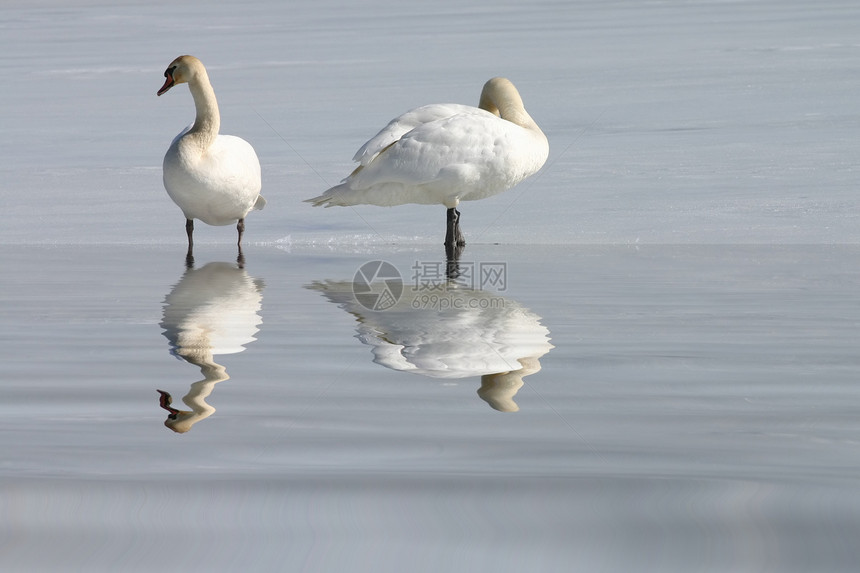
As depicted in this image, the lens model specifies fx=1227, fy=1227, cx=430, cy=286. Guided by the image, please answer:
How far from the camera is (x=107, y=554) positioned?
7.47 feet

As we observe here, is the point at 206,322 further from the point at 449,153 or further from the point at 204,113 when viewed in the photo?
the point at 204,113

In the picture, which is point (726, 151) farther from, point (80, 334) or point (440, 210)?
point (80, 334)

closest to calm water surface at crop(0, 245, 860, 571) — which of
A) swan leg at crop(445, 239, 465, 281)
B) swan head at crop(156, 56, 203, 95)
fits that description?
swan leg at crop(445, 239, 465, 281)

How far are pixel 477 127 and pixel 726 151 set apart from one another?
3.77 meters

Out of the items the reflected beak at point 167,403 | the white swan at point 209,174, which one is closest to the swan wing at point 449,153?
the white swan at point 209,174

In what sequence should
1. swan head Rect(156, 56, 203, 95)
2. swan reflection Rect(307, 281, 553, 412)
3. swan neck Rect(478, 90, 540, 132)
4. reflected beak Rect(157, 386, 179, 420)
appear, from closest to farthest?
reflected beak Rect(157, 386, 179, 420), swan reflection Rect(307, 281, 553, 412), swan neck Rect(478, 90, 540, 132), swan head Rect(156, 56, 203, 95)

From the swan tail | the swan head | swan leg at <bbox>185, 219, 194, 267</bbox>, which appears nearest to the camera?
swan leg at <bbox>185, 219, 194, 267</bbox>

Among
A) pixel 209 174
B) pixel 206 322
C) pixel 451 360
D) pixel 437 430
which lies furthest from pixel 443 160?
pixel 437 430

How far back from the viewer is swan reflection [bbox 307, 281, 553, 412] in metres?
3.69

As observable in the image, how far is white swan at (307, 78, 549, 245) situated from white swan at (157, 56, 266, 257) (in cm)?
52

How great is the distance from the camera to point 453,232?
697 cm

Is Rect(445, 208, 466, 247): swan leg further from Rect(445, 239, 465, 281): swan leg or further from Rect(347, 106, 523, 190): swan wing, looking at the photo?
Rect(347, 106, 523, 190): swan wing

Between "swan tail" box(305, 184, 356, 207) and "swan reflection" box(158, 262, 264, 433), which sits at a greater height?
"swan tail" box(305, 184, 356, 207)

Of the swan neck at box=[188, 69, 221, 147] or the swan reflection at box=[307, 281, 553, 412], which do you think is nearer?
the swan reflection at box=[307, 281, 553, 412]
